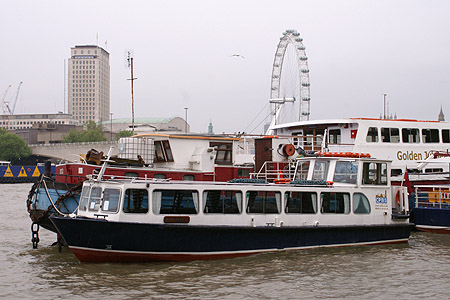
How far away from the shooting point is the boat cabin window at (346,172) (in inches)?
742

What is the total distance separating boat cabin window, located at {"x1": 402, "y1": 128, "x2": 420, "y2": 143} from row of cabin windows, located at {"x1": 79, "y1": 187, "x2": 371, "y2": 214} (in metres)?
9.36

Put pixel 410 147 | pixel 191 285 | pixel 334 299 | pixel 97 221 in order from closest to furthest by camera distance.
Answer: pixel 334 299 < pixel 191 285 < pixel 97 221 < pixel 410 147

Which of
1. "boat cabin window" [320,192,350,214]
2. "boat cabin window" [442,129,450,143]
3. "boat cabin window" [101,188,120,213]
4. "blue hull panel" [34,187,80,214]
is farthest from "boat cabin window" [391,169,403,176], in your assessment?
"boat cabin window" [101,188,120,213]

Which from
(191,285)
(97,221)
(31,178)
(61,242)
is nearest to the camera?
(191,285)

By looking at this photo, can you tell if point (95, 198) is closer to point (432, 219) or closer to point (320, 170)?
point (320, 170)

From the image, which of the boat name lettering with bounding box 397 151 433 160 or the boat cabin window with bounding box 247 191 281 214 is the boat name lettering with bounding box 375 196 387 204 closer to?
the boat cabin window with bounding box 247 191 281 214

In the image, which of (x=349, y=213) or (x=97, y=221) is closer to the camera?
(x=97, y=221)

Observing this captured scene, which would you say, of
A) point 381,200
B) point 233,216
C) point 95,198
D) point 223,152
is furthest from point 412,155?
point 95,198

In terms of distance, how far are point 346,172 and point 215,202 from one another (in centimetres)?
526

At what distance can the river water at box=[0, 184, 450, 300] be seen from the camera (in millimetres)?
13125

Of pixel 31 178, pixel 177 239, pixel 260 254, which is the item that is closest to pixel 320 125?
pixel 260 254

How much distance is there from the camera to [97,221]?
14828 millimetres

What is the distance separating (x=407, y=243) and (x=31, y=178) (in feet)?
224

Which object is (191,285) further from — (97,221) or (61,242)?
(61,242)
